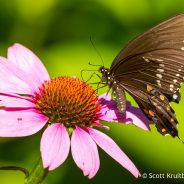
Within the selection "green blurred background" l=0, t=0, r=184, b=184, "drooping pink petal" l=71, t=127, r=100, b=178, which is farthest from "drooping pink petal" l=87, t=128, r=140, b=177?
"green blurred background" l=0, t=0, r=184, b=184

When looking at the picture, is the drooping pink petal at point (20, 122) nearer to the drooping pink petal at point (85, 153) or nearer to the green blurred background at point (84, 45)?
the drooping pink petal at point (85, 153)

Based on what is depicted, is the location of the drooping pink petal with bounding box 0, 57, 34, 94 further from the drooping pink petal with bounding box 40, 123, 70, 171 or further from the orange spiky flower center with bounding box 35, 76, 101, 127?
the drooping pink petal with bounding box 40, 123, 70, 171

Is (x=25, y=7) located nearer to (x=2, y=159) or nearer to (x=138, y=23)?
(x=138, y=23)

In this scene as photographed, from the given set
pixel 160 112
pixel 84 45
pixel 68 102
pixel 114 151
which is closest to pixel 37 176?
pixel 114 151

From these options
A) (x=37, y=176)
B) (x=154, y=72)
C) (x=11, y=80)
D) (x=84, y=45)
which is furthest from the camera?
(x=84, y=45)

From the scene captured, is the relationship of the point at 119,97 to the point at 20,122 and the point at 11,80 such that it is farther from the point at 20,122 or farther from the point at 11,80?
the point at 20,122
